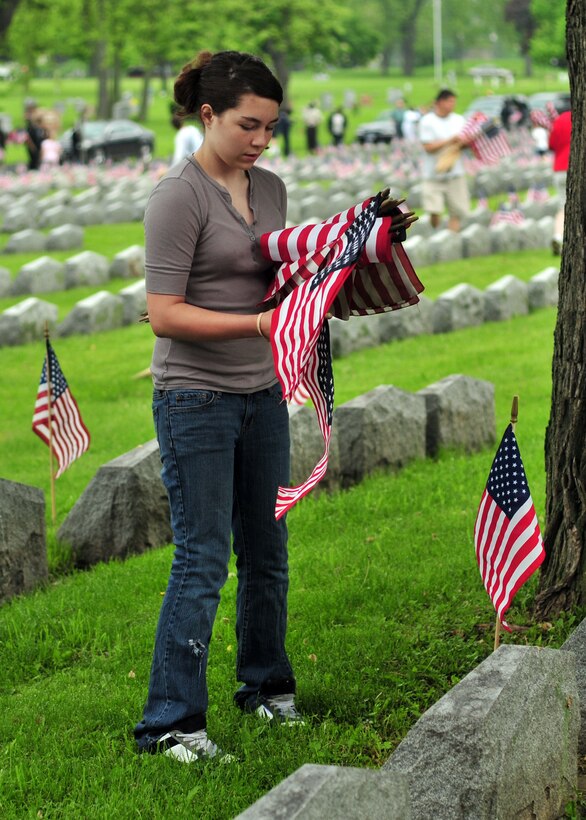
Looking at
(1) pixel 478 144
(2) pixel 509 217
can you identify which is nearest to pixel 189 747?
(1) pixel 478 144

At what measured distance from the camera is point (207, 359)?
404 centimetres

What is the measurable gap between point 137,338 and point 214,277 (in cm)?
937

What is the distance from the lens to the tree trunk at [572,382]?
4969 mm

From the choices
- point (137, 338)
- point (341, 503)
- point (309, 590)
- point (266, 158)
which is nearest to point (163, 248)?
point (309, 590)

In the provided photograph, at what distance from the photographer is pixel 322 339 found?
4184 mm

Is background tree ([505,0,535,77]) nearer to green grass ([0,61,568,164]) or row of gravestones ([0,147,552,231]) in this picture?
green grass ([0,61,568,164])

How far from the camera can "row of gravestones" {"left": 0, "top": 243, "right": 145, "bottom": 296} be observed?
653 inches

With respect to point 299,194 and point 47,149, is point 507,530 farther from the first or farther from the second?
point 47,149

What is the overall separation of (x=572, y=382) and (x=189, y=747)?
1.99 metres

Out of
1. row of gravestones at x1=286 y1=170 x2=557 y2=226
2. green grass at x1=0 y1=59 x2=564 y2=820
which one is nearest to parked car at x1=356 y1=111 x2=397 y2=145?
row of gravestones at x1=286 y1=170 x2=557 y2=226

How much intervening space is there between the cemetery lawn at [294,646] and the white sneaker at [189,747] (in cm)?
4

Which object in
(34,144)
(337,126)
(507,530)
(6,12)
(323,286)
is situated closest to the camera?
(323,286)

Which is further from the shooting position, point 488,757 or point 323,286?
point 323,286

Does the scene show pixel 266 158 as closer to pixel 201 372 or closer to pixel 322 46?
pixel 322 46
